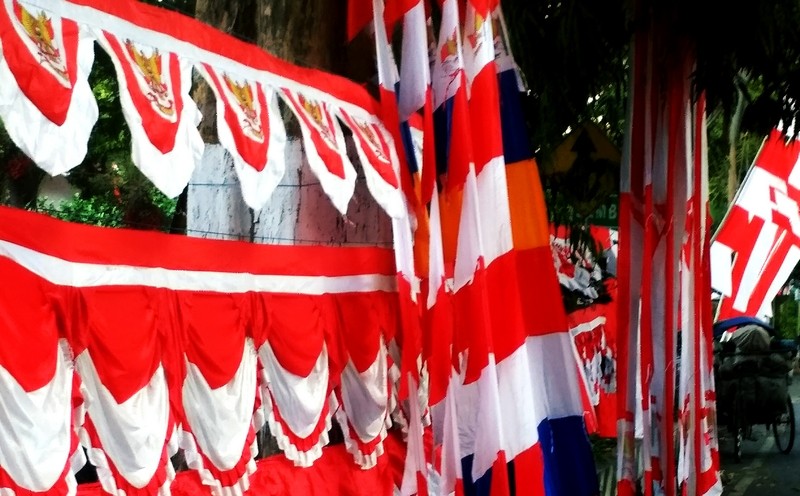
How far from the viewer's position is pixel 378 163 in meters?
2.78

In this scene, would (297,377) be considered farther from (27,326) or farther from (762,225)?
(762,225)

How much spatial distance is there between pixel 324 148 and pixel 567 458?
5.12ft

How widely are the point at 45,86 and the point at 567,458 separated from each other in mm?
2313

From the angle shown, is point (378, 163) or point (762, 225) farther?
point (762, 225)

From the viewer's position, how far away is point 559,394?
10.3 feet

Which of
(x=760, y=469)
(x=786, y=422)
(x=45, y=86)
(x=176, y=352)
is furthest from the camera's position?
(x=786, y=422)

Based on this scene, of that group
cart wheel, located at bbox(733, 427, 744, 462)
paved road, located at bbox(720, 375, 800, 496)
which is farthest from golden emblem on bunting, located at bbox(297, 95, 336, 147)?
cart wheel, located at bbox(733, 427, 744, 462)

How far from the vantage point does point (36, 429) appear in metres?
1.81

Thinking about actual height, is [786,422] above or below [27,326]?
below

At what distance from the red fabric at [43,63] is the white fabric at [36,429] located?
0.59 meters

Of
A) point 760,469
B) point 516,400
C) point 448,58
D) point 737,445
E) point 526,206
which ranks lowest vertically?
point 760,469

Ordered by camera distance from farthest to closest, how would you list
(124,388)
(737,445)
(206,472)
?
(737,445) → (206,472) → (124,388)

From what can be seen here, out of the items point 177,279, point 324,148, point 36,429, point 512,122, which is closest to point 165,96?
point 177,279

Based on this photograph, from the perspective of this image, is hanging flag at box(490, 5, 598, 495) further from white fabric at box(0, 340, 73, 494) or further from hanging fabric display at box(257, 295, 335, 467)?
white fabric at box(0, 340, 73, 494)
